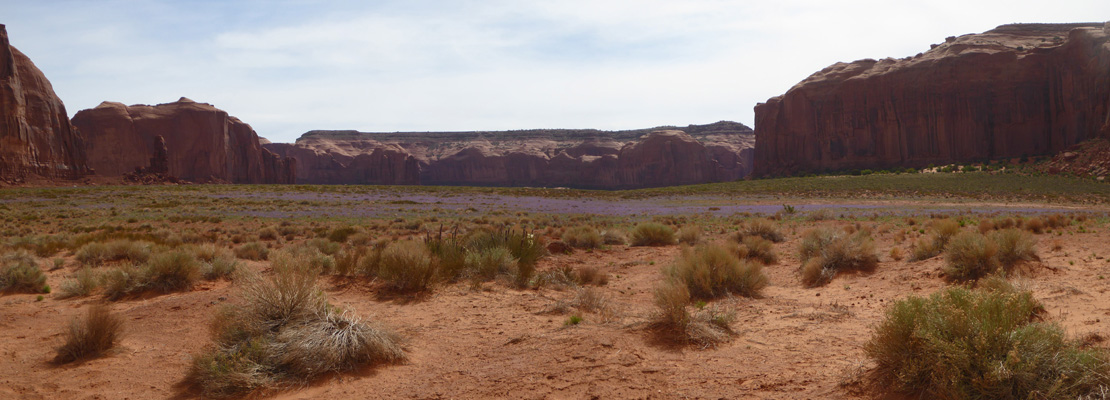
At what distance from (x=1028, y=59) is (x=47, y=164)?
12317 cm

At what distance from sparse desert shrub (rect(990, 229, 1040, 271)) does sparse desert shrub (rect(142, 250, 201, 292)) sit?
15187 millimetres

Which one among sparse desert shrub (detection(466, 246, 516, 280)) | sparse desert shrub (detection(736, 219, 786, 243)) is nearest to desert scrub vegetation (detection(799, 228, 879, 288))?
sparse desert shrub (detection(736, 219, 786, 243))

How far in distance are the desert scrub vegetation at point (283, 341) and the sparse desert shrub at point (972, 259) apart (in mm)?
9506

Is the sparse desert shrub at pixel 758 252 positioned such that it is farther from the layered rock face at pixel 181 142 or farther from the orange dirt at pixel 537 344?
the layered rock face at pixel 181 142

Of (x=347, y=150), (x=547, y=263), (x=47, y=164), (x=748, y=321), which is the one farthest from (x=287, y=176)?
(x=748, y=321)

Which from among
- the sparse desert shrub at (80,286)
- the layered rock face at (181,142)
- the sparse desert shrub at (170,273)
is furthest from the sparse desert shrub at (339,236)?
the layered rock face at (181,142)

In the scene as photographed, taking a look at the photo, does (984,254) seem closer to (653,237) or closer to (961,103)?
(653,237)

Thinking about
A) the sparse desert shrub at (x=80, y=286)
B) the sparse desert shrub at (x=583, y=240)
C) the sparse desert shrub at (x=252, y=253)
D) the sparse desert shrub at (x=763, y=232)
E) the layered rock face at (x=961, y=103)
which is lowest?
the sparse desert shrub at (x=763, y=232)

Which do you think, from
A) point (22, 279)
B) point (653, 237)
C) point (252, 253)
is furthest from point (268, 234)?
point (653, 237)

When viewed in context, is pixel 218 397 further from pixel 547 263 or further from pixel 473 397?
pixel 547 263

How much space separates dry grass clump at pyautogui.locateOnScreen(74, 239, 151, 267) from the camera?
14820 millimetres

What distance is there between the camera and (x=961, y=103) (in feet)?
261

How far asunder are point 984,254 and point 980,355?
7.17 meters

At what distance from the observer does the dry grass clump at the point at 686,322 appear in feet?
22.4
